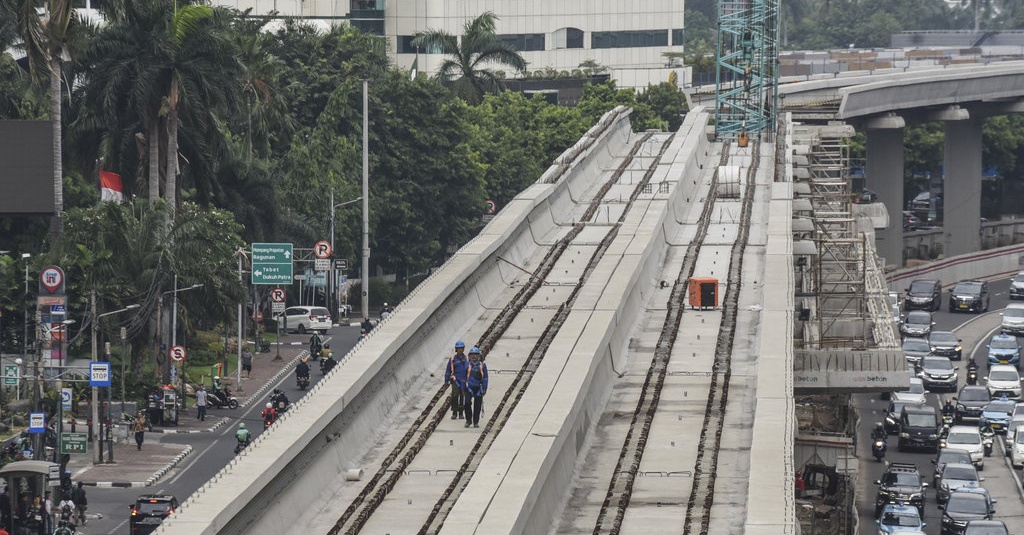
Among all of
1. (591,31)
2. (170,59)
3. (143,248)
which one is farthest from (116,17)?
(591,31)

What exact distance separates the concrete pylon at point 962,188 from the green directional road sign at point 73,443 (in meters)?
88.1

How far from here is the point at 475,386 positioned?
36.2 m

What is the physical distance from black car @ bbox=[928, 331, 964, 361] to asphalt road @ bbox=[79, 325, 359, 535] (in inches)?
1163

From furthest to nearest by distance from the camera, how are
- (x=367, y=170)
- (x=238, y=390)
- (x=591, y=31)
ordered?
1. (x=591, y=31)
2. (x=367, y=170)
3. (x=238, y=390)

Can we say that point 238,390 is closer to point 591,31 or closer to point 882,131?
point 882,131

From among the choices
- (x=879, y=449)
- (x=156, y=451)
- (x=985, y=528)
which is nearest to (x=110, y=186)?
(x=156, y=451)

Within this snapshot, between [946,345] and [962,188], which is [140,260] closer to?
[946,345]

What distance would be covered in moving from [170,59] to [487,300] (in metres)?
27.8

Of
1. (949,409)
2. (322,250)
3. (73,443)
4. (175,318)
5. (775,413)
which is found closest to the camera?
(775,413)

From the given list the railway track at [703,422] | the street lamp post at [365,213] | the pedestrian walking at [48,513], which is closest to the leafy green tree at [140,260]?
the pedestrian walking at [48,513]

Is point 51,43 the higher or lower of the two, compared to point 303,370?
higher

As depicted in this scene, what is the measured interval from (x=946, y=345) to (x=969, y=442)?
2261 cm

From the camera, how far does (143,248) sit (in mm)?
67812

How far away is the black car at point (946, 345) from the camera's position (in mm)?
85625
